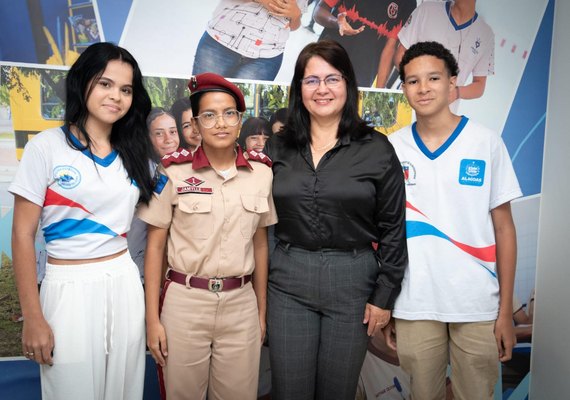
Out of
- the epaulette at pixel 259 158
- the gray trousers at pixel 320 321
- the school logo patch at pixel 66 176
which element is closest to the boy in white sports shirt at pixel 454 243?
the gray trousers at pixel 320 321

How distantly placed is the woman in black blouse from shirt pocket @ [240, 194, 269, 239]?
0.27 feet

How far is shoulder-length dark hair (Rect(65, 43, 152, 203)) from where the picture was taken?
5.41 feet

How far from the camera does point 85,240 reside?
1.60 meters

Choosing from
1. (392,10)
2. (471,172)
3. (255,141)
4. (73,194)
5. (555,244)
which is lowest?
(555,244)

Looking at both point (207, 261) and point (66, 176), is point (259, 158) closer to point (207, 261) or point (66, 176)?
point (207, 261)

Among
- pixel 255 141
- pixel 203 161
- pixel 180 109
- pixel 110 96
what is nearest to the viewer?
pixel 110 96

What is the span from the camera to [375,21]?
2660 millimetres

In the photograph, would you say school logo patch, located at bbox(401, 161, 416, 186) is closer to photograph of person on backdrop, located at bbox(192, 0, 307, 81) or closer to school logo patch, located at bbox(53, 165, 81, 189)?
photograph of person on backdrop, located at bbox(192, 0, 307, 81)

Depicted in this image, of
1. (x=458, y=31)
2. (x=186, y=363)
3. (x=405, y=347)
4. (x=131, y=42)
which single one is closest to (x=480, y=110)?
(x=458, y=31)

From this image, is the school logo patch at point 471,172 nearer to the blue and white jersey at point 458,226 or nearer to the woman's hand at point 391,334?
the blue and white jersey at point 458,226

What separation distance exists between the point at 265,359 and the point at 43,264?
1.34 m

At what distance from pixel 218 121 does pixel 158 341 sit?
882mm

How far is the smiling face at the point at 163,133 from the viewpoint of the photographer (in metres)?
2.46

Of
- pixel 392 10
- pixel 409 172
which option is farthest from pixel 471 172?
pixel 392 10
